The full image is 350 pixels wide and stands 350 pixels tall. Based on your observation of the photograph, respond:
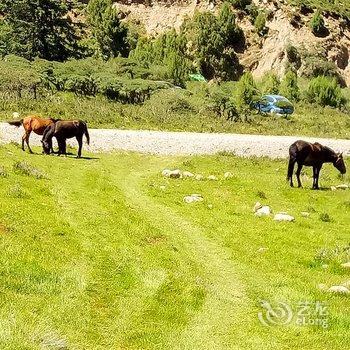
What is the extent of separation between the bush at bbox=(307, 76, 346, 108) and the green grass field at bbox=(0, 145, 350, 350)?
61290mm

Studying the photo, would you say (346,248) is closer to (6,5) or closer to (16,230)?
(16,230)

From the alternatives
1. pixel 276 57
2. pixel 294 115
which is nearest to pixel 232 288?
pixel 294 115

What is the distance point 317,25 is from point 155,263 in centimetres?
9618

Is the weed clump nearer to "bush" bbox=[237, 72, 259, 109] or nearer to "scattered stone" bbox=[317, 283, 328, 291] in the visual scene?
"scattered stone" bbox=[317, 283, 328, 291]

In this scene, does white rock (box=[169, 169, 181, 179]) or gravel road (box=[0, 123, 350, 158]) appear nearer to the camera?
white rock (box=[169, 169, 181, 179])

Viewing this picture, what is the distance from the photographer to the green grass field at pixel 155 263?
1019cm

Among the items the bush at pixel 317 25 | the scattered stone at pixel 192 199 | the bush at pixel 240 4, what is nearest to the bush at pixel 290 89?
the bush at pixel 317 25

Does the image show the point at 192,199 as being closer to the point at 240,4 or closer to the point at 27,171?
the point at 27,171

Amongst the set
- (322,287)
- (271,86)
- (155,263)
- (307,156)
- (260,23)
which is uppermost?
(260,23)

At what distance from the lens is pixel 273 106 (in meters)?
68.6

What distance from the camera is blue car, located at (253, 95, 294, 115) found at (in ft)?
221

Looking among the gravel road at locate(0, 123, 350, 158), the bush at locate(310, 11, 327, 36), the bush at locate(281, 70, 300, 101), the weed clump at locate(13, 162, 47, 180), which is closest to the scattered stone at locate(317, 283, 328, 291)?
the weed clump at locate(13, 162, 47, 180)

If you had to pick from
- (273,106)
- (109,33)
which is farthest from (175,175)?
(109,33)

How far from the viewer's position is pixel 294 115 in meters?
70.2
